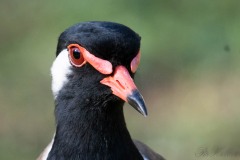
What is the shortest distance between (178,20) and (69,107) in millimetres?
4543

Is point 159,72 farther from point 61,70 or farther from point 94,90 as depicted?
point 94,90

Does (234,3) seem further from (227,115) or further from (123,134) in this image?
(123,134)

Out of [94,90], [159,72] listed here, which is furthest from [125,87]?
[159,72]

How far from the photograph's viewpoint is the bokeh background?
872cm

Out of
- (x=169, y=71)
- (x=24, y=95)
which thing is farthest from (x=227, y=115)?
(x=24, y=95)

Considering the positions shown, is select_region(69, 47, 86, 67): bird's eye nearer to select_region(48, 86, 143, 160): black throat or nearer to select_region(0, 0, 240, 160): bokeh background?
select_region(48, 86, 143, 160): black throat

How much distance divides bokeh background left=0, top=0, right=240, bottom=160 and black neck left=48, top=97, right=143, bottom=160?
293cm

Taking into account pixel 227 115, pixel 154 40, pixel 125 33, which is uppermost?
pixel 125 33

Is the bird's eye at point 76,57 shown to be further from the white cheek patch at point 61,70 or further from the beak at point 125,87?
the beak at point 125,87

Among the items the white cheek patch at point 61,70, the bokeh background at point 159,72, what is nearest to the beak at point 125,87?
the white cheek patch at point 61,70

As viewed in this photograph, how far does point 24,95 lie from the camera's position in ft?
30.8

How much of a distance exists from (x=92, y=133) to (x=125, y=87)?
1.75 feet

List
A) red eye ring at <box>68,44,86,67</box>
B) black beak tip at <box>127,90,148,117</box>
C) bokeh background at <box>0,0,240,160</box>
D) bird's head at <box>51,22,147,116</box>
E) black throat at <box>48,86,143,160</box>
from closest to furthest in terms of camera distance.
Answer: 1. black beak tip at <box>127,90,148,117</box>
2. bird's head at <box>51,22,147,116</box>
3. red eye ring at <box>68,44,86,67</box>
4. black throat at <box>48,86,143,160</box>
5. bokeh background at <box>0,0,240,160</box>

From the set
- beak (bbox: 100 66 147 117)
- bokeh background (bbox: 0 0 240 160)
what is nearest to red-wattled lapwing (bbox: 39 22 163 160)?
beak (bbox: 100 66 147 117)
